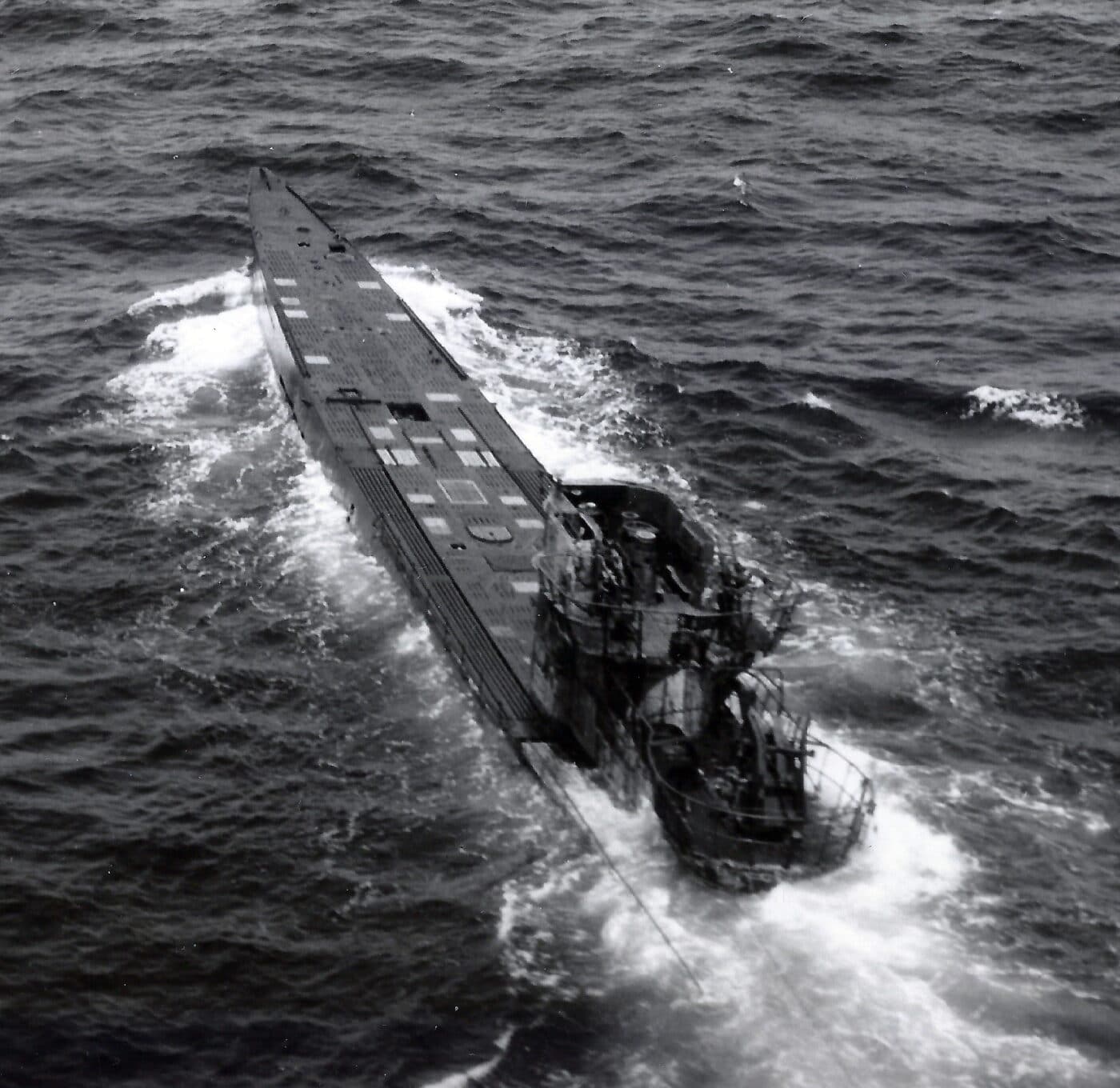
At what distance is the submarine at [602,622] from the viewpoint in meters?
36.2

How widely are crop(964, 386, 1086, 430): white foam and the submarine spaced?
1532 centimetres

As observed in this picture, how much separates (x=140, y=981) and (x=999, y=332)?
46173mm

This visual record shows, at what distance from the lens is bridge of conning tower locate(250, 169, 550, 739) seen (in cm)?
4544

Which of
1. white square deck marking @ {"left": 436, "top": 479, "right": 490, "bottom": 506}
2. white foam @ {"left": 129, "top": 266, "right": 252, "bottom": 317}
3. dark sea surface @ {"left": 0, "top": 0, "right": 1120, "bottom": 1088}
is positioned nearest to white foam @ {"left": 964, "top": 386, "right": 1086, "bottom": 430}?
dark sea surface @ {"left": 0, "top": 0, "right": 1120, "bottom": 1088}

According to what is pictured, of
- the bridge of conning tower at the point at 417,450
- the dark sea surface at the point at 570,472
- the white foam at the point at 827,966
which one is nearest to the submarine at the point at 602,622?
the bridge of conning tower at the point at 417,450

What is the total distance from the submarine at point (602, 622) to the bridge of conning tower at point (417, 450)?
82 millimetres

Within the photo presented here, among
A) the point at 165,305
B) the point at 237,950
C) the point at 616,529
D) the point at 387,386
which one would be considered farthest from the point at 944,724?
the point at 165,305

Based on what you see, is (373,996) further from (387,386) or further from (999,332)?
(999,332)

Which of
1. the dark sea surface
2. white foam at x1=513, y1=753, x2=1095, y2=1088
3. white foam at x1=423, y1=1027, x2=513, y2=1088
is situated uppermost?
the dark sea surface

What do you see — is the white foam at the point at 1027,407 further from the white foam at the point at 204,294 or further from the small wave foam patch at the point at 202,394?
the white foam at the point at 204,294

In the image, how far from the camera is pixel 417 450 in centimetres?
5512

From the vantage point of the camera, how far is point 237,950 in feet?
116

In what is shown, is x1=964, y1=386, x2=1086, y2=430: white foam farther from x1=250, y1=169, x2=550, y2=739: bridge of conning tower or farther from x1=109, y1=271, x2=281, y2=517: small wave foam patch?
x1=109, y1=271, x2=281, y2=517: small wave foam patch

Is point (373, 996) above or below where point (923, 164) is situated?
below
